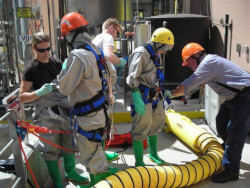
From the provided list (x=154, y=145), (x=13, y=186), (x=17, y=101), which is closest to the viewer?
(x=13, y=186)

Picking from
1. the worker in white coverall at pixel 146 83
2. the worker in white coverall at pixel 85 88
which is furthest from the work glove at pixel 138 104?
the worker in white coverall at pixel 85 88

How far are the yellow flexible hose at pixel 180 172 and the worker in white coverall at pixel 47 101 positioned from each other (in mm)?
708

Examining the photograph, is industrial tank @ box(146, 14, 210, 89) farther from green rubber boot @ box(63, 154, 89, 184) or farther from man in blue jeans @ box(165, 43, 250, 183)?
green rubber boot @ box(63, 154, 89, 184)

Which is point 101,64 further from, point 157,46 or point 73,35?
point 157,46

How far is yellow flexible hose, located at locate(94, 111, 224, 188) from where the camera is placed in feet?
10.8

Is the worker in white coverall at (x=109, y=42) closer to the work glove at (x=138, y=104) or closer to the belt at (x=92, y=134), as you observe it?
the work glove at (x=138, y=104)

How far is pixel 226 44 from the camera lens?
6.03 metres

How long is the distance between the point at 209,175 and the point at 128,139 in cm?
155

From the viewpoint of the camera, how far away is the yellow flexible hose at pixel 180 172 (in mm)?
3301

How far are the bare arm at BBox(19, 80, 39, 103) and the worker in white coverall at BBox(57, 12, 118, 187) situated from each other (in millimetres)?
364

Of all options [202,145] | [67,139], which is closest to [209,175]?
[202,145]

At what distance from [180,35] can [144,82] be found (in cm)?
334

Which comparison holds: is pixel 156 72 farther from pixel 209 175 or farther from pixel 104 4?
pixel 104 4

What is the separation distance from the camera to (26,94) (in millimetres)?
3227
